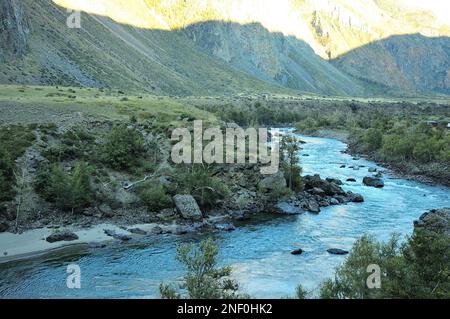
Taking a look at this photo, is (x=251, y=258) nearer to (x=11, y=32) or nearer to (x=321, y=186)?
(x=321, y=186)

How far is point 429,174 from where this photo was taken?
7662 cm

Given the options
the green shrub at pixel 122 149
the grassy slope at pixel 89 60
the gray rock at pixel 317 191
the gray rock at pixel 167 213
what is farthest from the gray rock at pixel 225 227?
the grassy slope at pixel 89 60

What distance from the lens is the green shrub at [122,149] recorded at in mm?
57312

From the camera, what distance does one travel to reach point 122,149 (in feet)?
191

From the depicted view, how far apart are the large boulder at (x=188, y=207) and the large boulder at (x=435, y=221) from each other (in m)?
22.0

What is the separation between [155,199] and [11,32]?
85.8 metres

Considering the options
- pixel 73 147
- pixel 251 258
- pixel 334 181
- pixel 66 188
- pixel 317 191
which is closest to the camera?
pixel 251 258

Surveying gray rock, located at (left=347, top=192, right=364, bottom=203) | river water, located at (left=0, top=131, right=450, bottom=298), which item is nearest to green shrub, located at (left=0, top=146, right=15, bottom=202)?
river water, located at (left=0, top=131, right=450, bottom=298)

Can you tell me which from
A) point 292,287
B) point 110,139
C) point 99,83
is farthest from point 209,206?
point 99,83

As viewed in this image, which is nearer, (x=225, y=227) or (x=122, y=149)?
(x=225, y=227)

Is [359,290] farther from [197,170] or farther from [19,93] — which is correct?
[19,93]

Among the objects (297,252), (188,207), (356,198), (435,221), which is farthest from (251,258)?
(356,198)

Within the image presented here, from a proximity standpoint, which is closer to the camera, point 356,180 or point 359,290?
point 359,290
